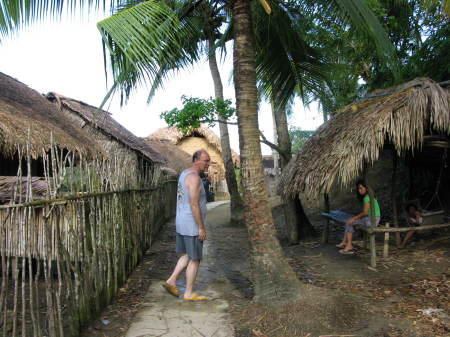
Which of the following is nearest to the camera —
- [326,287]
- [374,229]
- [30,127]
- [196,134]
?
[326,287]

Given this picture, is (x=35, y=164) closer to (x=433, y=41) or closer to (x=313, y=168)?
(x=313, y=168)

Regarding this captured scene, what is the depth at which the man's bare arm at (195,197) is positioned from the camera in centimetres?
441

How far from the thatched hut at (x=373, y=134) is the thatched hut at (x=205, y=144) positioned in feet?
58.8

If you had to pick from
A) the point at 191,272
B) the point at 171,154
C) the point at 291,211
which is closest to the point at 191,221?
the point at 191,272

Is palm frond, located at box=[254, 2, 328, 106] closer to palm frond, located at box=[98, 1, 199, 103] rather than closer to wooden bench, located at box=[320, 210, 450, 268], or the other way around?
palm frond, located at box=[98, 1, 199, 103]

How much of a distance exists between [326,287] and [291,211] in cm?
330

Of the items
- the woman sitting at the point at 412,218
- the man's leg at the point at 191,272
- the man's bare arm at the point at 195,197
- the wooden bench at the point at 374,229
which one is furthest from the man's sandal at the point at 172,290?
the woman sitting at the point at 412,218

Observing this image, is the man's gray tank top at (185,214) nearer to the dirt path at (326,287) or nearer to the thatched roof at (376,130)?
the dirt path at (326,287)

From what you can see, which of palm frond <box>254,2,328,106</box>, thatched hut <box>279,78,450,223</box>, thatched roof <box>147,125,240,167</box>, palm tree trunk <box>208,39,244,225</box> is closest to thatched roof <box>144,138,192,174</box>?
thatched roof <box>147,125,240,167</box>

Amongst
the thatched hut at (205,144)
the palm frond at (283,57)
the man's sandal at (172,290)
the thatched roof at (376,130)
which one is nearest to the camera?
the man's sandal at (172,290)

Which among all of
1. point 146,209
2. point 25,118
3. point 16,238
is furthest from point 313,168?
point 25,118

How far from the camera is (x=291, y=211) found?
8367mm

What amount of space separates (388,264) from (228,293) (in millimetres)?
2797

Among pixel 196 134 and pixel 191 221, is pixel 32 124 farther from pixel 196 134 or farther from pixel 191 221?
pixel 196 134
